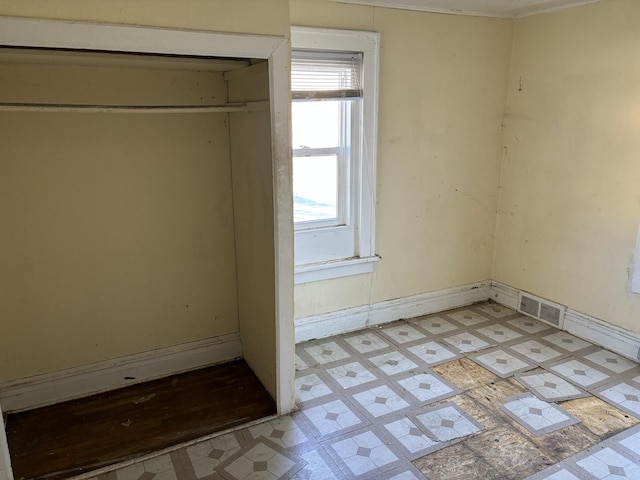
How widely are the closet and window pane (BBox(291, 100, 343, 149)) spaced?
50 centimetres

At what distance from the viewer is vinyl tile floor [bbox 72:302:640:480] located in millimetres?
2154

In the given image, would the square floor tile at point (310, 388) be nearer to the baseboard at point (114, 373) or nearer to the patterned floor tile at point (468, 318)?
the baseboard at point (114, 373)

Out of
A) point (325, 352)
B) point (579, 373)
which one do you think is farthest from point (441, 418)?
point (579, 373)

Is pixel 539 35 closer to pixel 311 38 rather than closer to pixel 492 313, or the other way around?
pixel 311 38

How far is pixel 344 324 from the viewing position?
3.50m

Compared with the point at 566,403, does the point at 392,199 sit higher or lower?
higher

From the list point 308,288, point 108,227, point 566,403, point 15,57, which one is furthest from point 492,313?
point 15,57

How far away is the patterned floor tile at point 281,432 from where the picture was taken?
91.6 inches

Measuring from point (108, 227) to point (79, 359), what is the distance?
2.54 ft

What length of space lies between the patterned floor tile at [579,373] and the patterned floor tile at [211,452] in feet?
6.53

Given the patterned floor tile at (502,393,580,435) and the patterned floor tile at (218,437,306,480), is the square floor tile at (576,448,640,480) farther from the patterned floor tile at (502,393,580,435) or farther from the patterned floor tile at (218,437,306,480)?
the patterned floor tile at (218,437,306,480)

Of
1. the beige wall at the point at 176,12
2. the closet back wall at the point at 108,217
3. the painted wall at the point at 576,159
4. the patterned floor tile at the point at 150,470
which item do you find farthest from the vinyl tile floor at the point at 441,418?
the beige wall at the point at 176,12

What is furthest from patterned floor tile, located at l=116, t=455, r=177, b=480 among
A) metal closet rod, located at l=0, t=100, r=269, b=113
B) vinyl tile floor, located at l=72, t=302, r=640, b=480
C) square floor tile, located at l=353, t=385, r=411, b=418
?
metal closet rod, located at l=0, t=100, r=269, b=113

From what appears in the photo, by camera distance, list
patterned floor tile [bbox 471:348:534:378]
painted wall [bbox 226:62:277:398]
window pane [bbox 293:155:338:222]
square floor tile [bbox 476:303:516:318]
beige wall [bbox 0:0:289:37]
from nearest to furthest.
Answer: beige wall [bbox 0:0:289:37] → painted wall [bbox 226:62:277:398] → patterned floor tile [bbox 471:348:534:378] → window pane [bbox 293:155:338:222] → square floor tile [bbox 476:303:516:318]
